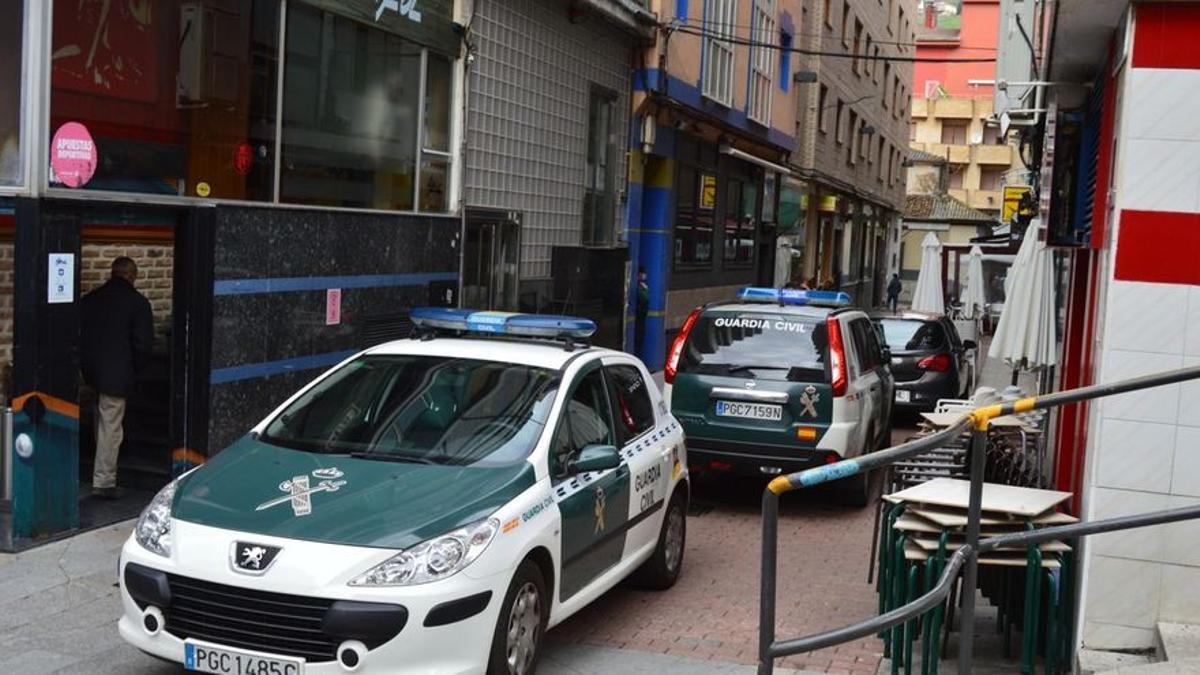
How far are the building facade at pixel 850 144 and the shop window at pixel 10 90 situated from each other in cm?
1874

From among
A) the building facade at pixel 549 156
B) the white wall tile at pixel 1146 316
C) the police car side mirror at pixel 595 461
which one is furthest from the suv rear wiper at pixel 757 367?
the white wall tile at pixel 1146 316

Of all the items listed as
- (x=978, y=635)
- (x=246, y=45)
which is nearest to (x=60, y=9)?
(x=246, y=45)

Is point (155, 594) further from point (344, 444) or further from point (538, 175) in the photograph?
point (538, 175)

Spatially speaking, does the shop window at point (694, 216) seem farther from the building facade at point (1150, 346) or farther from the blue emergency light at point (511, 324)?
the building facade at point (1150, 346)

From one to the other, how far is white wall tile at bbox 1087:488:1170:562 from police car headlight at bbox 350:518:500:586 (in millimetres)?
2774

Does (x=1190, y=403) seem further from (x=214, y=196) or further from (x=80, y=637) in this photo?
(x=214, y=196)

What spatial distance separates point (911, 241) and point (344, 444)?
62.3 m

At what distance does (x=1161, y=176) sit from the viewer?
559 centimetres

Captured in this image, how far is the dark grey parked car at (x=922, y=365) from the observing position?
624 inches

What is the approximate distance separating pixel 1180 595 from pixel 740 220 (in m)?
22.1

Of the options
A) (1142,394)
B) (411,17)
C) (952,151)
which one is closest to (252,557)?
(1142,394)

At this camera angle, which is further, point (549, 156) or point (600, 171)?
point (600, 171)

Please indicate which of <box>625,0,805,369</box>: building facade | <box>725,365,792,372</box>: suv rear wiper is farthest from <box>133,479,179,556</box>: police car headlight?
<box>625,0,805,369</box>: building facade

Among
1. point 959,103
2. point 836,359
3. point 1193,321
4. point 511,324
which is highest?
point 959,103
